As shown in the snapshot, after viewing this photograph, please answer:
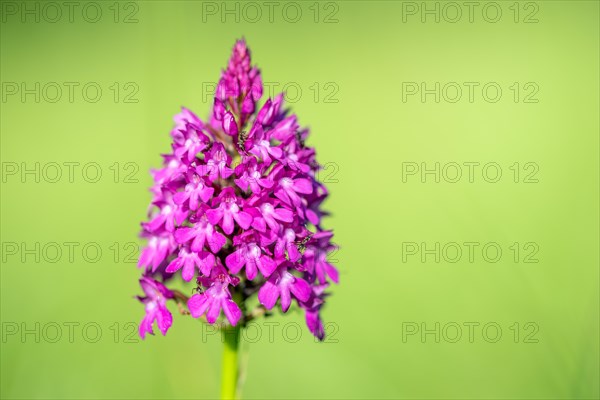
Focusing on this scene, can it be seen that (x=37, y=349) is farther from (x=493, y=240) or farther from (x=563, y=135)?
(x=563, y=135)

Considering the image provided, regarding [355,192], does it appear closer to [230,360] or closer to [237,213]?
[230,360]

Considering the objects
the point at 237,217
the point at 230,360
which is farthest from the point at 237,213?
the point at 230,360

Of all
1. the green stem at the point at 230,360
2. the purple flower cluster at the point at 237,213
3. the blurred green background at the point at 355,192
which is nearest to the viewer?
the purple flower cluster at the point at 237,213

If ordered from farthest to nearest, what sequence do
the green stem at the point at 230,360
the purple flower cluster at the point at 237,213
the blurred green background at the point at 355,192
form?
the blurred green background at the point at 355,192 → the green stem at the point at 230,360 → the purple flower cluster at the point at 237,213

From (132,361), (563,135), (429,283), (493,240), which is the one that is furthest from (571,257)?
(132,361)

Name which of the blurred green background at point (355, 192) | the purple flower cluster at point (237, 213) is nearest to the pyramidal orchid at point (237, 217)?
the purple flower cluster at point (237, 213)

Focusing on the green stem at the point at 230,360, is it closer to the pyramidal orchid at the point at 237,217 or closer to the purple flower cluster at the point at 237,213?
the pyramidal orchid at the point at 237,217

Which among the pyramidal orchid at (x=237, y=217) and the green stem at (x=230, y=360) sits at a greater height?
the pyramidal orchid at (x=237, y=217)

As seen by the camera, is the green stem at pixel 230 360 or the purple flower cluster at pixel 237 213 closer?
the purple flower cluster at pixel 237 213
